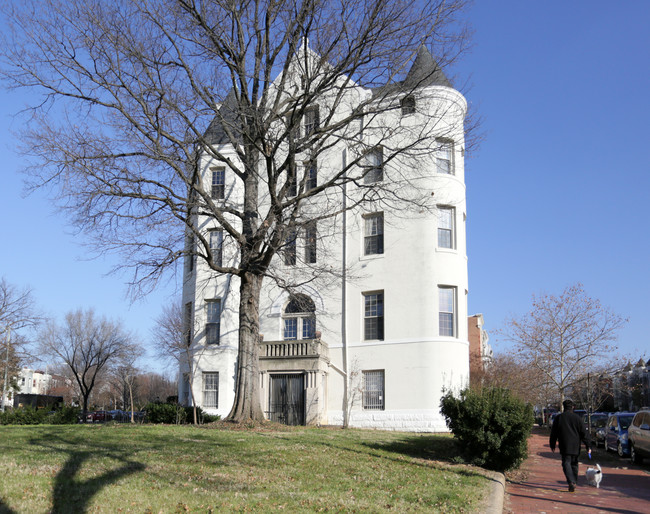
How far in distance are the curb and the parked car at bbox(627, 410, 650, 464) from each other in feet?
27.8

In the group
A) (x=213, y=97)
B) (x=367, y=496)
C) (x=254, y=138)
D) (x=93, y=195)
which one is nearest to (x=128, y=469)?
(x=367, y=496)

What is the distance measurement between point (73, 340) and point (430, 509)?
168 ft

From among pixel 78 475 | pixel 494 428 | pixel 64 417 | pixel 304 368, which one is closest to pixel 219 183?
pixel 304 368

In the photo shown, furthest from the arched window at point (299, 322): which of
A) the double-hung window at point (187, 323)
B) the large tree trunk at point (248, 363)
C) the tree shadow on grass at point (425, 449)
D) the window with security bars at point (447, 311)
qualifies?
the tree shadow on grass at point (425, 449)

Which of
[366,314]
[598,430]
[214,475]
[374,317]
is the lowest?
[598,430]

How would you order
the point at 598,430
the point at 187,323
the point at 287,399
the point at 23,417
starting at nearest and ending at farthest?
the point at 23,417 → the point at 287,399 → the point at 598,430 → the point at 187,323

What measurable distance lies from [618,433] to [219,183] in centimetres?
2133

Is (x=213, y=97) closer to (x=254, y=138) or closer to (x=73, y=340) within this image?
(x=254, y=138)

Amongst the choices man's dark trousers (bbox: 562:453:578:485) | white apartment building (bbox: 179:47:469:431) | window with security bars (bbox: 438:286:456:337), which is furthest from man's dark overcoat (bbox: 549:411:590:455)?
window with security bars (bbox: 438:286:456:337)

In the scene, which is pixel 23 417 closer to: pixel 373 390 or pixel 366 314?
pixel 373 390

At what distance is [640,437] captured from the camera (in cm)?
1981

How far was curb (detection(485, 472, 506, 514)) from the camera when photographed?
30.9 ft

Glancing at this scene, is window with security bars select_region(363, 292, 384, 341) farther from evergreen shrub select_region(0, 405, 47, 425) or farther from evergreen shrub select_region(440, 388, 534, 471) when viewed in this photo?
evergreen shrub select_region(440, 388, 534, 471)

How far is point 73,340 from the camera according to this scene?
5422 cm
